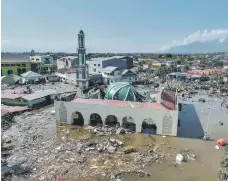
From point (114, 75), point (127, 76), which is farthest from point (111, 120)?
point (127, 76)

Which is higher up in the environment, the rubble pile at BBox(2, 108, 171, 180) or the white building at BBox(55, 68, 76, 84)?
the white building at BBox(55, 68, 76, 84)

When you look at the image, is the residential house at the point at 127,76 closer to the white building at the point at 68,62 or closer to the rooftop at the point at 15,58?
the white building at the point at 68,62

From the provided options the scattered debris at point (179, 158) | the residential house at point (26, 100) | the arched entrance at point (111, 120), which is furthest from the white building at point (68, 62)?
the scattered debris at point (179, 158)

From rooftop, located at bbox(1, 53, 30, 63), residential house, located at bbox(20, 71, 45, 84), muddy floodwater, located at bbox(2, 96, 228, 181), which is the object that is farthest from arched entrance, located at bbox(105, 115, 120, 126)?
rooftop, located at bbox(1, 53, 30, 63)

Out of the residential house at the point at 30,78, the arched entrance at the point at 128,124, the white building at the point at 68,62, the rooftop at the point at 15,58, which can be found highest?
the rooftop at the point at 15,58

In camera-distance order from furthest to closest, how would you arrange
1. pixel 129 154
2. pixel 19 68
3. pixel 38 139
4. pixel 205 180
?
pixel 19 68 < pixel 38 139 < pixel 129 154 < pixel 205 180

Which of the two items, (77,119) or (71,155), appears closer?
(71,155)

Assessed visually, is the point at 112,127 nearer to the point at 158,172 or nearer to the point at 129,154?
the point at 129,154

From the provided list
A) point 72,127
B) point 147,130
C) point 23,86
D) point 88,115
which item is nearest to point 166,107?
point 147,130

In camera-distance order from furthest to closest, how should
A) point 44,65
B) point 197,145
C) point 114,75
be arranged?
point 44,65, point 114,75, point 197,145

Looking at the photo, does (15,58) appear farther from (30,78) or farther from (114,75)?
(114,75)

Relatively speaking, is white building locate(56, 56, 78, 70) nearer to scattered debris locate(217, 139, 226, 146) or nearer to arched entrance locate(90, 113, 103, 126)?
arched entrance locate(90, 113, 103, 126)
